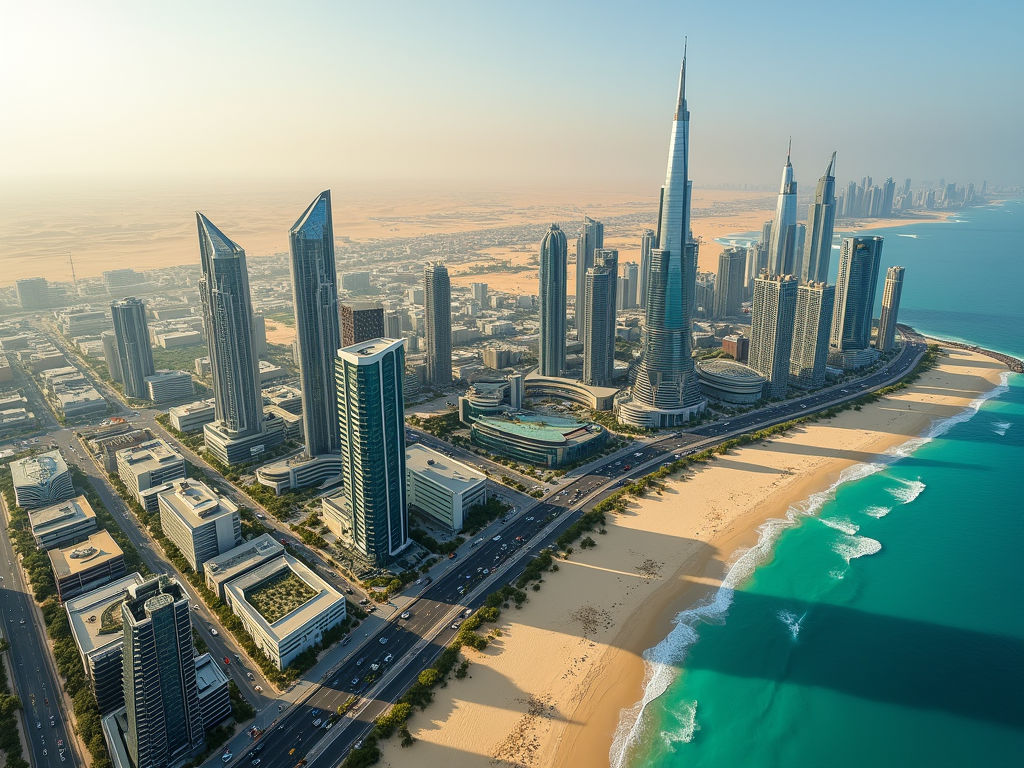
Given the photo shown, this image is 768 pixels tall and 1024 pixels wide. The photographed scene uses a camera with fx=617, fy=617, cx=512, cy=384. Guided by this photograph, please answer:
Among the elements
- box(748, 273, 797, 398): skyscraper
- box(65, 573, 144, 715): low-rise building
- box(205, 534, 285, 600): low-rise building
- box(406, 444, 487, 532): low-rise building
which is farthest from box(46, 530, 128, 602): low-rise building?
box(748, 273, 797, 398): skyscraper

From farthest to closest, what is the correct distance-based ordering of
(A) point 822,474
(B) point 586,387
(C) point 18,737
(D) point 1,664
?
(B) point 586,387 → (A) point 822,474 → (D) point 1,664 → (C) point 18,737

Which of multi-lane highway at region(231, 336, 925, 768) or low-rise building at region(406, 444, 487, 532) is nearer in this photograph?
multi-lane highway at region(231, 336, 925, 768)

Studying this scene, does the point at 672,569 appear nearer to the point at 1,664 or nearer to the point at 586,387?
the point at 586,387

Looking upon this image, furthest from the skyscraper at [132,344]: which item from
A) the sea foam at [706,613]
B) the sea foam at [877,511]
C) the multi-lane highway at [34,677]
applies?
the sea foam at [877,511]

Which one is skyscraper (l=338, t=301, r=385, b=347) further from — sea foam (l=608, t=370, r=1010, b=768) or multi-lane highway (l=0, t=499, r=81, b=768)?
sea foam (l=608, t=370, r=1010, b=768)

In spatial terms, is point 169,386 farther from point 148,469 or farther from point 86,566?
point 86,566

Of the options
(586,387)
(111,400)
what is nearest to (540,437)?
(586,387)
